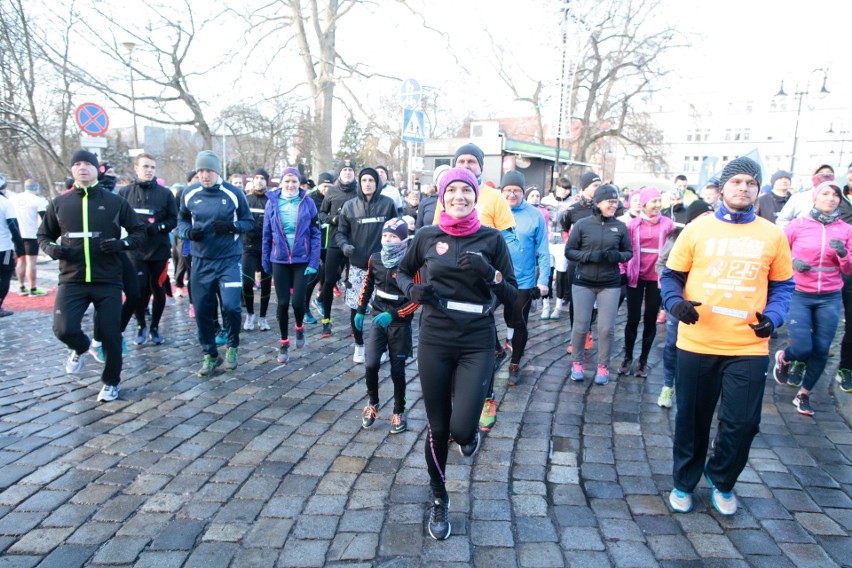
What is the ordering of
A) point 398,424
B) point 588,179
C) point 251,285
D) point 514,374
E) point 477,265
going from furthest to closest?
point 588,179 < point 251,285 < point 514,374 < point 398,424 < point 477,265

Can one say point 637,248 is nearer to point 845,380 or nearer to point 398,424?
point 845,380

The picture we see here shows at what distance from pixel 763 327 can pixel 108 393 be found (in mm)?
5036

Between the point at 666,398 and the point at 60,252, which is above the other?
the point at 60,252

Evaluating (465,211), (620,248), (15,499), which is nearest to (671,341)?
(620,248)

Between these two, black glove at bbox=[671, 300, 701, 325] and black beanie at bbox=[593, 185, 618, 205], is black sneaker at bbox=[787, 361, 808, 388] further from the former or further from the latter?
black glove at bbox=[671, 300, 701, 325]

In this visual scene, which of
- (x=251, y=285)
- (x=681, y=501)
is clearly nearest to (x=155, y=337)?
(x=251, y=285)

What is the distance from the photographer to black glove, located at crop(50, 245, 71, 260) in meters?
4.82

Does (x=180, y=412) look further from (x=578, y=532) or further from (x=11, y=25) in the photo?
(x=11, y=25)

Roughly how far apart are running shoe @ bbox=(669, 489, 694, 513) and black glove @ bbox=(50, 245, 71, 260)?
509cm

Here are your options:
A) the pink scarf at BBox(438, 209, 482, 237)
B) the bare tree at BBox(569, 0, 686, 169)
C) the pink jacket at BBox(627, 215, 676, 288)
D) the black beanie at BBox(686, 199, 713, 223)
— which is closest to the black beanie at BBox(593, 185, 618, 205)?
the pink jacket at BBox(627, 215, 676, 288)

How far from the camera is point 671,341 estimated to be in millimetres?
5121

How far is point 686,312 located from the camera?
10.8ft

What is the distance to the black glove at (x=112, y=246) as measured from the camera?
4.94 metres

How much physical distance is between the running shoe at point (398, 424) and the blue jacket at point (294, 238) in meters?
2.43
